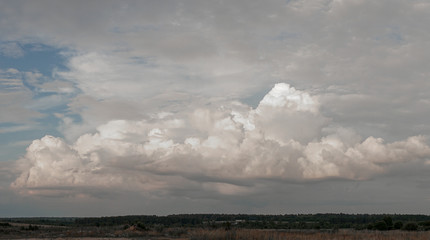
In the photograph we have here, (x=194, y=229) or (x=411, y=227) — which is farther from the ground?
(x=194, y=229)

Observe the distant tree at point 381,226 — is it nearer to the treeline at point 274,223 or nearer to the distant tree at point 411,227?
the treeline at point 274,223

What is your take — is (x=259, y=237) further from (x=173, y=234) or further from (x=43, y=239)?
(x=43, y=239)

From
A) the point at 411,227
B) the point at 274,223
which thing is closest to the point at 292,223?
the point at 274,223

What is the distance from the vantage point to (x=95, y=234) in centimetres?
5019

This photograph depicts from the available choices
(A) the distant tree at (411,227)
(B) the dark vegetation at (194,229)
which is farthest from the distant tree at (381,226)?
(A) the distant tree at (411,227)

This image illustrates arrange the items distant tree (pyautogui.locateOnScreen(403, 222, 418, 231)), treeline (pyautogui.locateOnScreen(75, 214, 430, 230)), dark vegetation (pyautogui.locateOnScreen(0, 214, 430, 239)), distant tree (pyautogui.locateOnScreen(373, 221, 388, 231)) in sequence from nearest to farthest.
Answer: dark vegetation (pyautogui.locateOnScreen(0, 214, 430, 239)), distant tree (pyautogui.locateOnScreen(403, 222, 418, 231)), distant tree (pyautogui.locateOnScreen(373, 221, 388, 231)), treeline (pyautogui.locateOnScreen(75, 214, 430, 230))

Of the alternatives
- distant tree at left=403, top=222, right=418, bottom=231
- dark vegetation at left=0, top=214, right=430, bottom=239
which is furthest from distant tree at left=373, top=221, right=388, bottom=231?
distant tree at left=403, top=222, right=418, bottom=231

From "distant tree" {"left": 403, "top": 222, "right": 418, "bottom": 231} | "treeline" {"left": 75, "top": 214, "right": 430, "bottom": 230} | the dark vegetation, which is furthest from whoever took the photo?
"treeline" {"left": 75, "top": 214, "right": 430, "bottom": 230}

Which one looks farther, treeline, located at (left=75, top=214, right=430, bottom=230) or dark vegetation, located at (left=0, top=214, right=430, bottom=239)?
→ treeline, located at (left=75, top=214, right=430, bottom=230)

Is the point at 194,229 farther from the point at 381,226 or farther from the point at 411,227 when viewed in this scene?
the point at 411,227

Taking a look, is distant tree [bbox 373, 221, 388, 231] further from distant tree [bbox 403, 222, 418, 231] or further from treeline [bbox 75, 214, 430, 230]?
distant tree [bbox 403, 222, 418, 231]

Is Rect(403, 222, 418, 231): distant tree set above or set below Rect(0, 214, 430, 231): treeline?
above

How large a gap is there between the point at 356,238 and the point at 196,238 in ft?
45.4

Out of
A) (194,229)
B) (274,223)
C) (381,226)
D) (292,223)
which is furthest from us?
(292,223)
